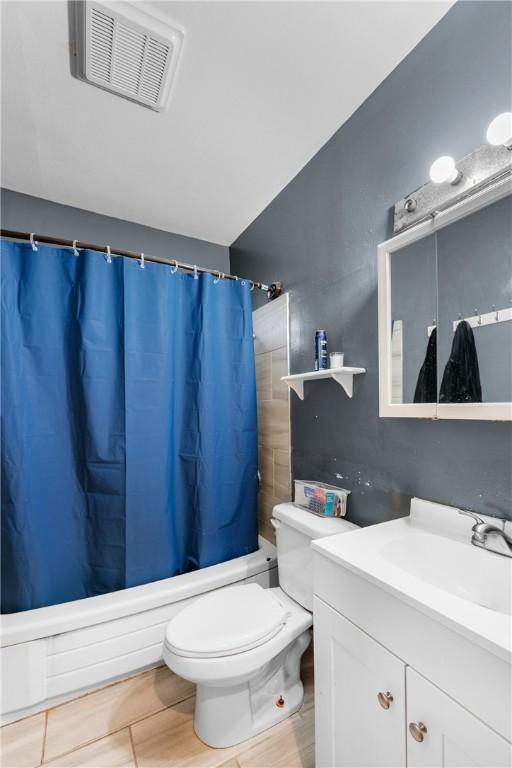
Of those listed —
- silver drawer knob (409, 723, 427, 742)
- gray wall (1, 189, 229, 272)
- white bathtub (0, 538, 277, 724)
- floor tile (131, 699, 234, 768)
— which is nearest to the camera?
silver drawer knob (409, 723, 427, 742)

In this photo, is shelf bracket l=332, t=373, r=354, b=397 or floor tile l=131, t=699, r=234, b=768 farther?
shelf bracket l=332, t=373, r=354, b=397

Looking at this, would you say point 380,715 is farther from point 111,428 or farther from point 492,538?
point 111,428

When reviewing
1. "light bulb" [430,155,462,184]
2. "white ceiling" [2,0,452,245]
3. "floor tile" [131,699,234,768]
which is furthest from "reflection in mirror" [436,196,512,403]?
"floor tile" [131,699,234,768]

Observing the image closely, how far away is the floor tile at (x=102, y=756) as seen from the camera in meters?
1.11

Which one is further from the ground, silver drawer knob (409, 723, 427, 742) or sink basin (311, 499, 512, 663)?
sink basin (311, 499, 512, 663)

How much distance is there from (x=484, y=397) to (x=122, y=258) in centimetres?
156

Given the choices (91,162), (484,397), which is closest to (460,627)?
(484,397)

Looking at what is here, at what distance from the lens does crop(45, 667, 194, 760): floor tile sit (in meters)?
1.21

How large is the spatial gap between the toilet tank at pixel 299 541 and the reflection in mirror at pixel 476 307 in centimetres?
66

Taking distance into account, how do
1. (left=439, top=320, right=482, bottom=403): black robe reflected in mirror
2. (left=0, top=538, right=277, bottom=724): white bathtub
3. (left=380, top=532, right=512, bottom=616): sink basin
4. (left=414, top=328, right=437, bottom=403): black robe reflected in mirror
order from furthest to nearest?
(left=0, top=538, right=277, bottom=724): white bathtub
(left=414, top=328, right=437, bottom=403): black robe reflected in mirror
(left=439, top=320, right=482, bottom=403): black robe reflected in mirror
(left=380, top=532, right=512, bottom=616): sink basin

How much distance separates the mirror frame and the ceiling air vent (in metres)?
0.97

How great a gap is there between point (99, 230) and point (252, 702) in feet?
8.00

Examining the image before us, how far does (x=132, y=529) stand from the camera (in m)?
1.57

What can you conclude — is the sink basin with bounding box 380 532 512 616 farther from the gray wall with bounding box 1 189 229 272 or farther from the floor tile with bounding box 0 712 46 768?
the gray wall with bounding box 1 189 229 272
